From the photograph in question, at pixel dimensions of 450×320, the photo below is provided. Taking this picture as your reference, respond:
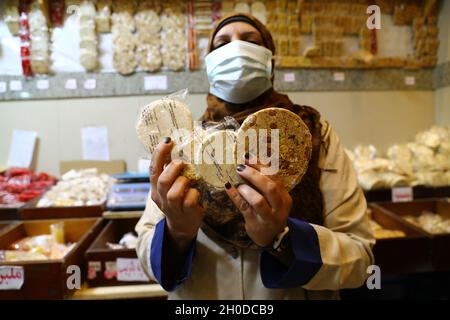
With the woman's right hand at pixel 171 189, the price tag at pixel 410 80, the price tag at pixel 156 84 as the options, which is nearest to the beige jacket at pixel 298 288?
the woman's right hand at pixel 171 189

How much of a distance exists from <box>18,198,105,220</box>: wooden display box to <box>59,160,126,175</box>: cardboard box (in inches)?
12.6

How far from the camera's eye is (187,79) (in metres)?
0.78

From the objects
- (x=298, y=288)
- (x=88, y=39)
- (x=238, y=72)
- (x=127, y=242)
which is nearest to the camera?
(x=238, y=72)

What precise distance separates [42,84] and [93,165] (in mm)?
357

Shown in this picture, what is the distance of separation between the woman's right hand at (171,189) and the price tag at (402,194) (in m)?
1.51

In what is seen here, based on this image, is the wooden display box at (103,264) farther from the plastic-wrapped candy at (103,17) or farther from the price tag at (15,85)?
the plastic-wrapped candy at (103,17)

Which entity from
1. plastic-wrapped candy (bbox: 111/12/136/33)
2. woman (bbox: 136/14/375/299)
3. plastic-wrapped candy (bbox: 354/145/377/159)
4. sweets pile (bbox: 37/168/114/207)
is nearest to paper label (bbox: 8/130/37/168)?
sweets pile (bbox: 37/168/114/207)

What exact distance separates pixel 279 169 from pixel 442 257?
1181 millimetres

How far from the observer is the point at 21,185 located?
4.66 ft

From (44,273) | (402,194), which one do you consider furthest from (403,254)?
(44,273)

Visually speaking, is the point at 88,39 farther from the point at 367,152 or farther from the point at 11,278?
the point at 367,152

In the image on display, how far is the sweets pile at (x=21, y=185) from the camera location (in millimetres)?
1329
